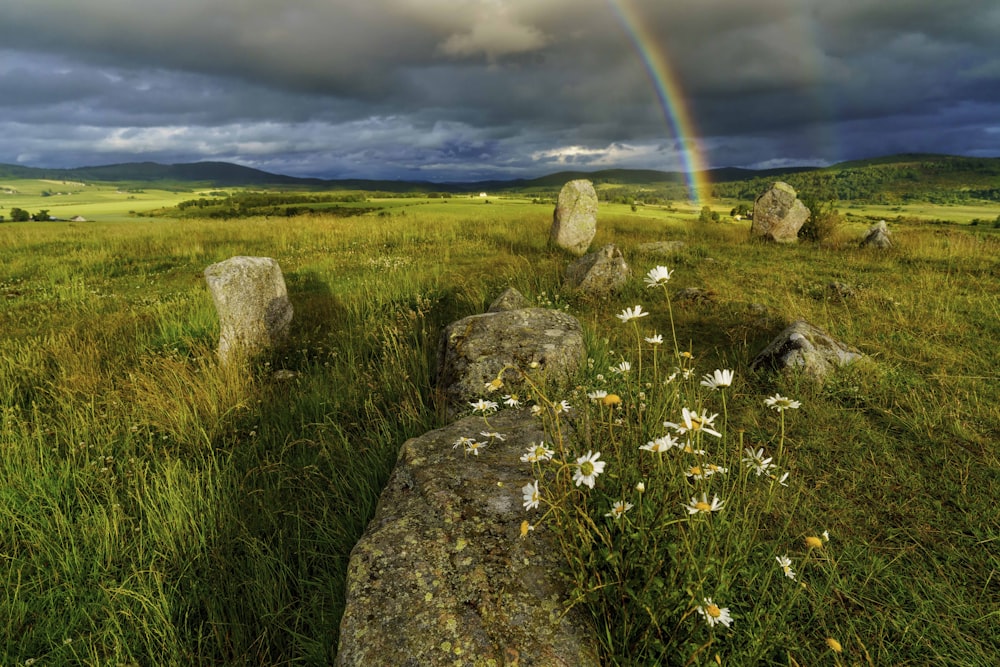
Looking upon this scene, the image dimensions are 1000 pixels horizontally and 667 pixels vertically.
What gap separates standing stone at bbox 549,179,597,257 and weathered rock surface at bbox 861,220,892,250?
8.95 meters

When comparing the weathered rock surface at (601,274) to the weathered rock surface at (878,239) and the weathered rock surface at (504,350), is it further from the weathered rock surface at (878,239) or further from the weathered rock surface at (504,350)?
the weathered rock surface at (878,239)

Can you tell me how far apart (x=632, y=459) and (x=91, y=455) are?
5040 mm

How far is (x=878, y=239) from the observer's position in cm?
1534

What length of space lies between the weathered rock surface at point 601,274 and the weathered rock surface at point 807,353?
166 inches

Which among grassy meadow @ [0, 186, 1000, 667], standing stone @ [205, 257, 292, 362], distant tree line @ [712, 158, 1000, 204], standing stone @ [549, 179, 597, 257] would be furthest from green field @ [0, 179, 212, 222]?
distant tree line @ [712, 158, 1000, 204]

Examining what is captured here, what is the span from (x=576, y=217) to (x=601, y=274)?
18.9 feet

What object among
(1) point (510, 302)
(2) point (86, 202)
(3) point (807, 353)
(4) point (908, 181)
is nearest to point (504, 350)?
(1) point (510, 302)

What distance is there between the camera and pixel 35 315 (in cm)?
935

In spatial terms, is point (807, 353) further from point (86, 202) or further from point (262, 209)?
point (86, 202)

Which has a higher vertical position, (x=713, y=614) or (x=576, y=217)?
(x=576, y=217)

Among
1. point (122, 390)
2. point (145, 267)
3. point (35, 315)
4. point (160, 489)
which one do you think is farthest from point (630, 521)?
point (145, 267)

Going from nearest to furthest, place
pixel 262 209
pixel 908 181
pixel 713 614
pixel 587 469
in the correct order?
pixel 713 614 → pixel 587 469 → pixel 262 209 → pixel 908 181

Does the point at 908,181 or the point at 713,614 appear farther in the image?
the point at 908,181

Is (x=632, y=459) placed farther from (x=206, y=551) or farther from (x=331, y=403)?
(x=331, y=403)
